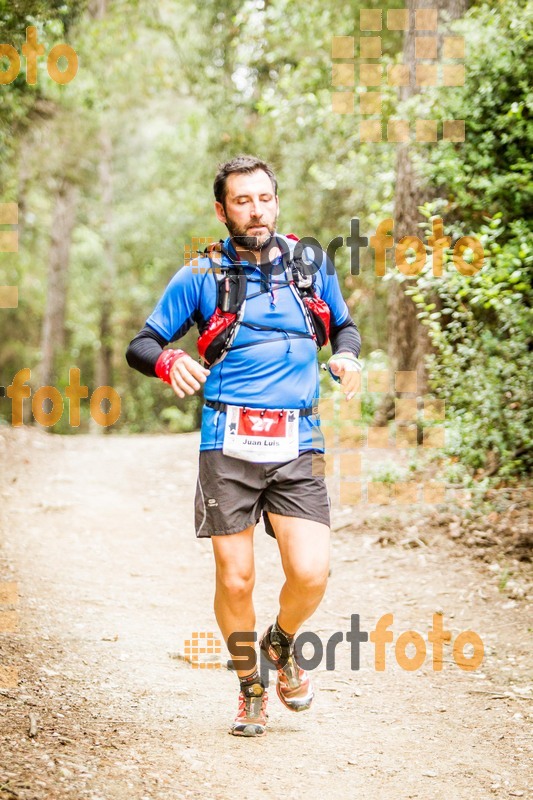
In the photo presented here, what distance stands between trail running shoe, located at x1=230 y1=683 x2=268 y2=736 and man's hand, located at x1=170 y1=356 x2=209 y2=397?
4.73 feet

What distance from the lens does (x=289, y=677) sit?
3932 mm

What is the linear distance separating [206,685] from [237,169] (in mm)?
2740

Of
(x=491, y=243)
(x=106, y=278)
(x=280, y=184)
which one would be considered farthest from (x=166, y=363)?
(x=106, y=278)

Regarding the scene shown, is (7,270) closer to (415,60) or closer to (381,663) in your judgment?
(415,60)

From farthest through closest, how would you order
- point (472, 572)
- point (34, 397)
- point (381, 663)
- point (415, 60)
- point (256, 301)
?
1. point (34, 397)
2. point (415, 60)
3. point (472, 572)
4. point (381, 663)
5. point (256, 301)

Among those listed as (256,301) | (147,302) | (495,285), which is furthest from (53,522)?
(147,302)

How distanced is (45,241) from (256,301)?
24.0 meters

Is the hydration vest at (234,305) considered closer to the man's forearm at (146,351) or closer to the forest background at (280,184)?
the man's forearm at (146,351)

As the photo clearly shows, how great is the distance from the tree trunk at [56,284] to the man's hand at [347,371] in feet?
65.1

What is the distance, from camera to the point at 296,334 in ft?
12.2

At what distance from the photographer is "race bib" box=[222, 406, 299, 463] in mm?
3664

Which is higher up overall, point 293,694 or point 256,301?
point 256,301

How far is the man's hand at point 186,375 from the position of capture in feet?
11.3

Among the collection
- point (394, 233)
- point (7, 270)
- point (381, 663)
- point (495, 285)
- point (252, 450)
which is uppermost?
point (7, 270)
